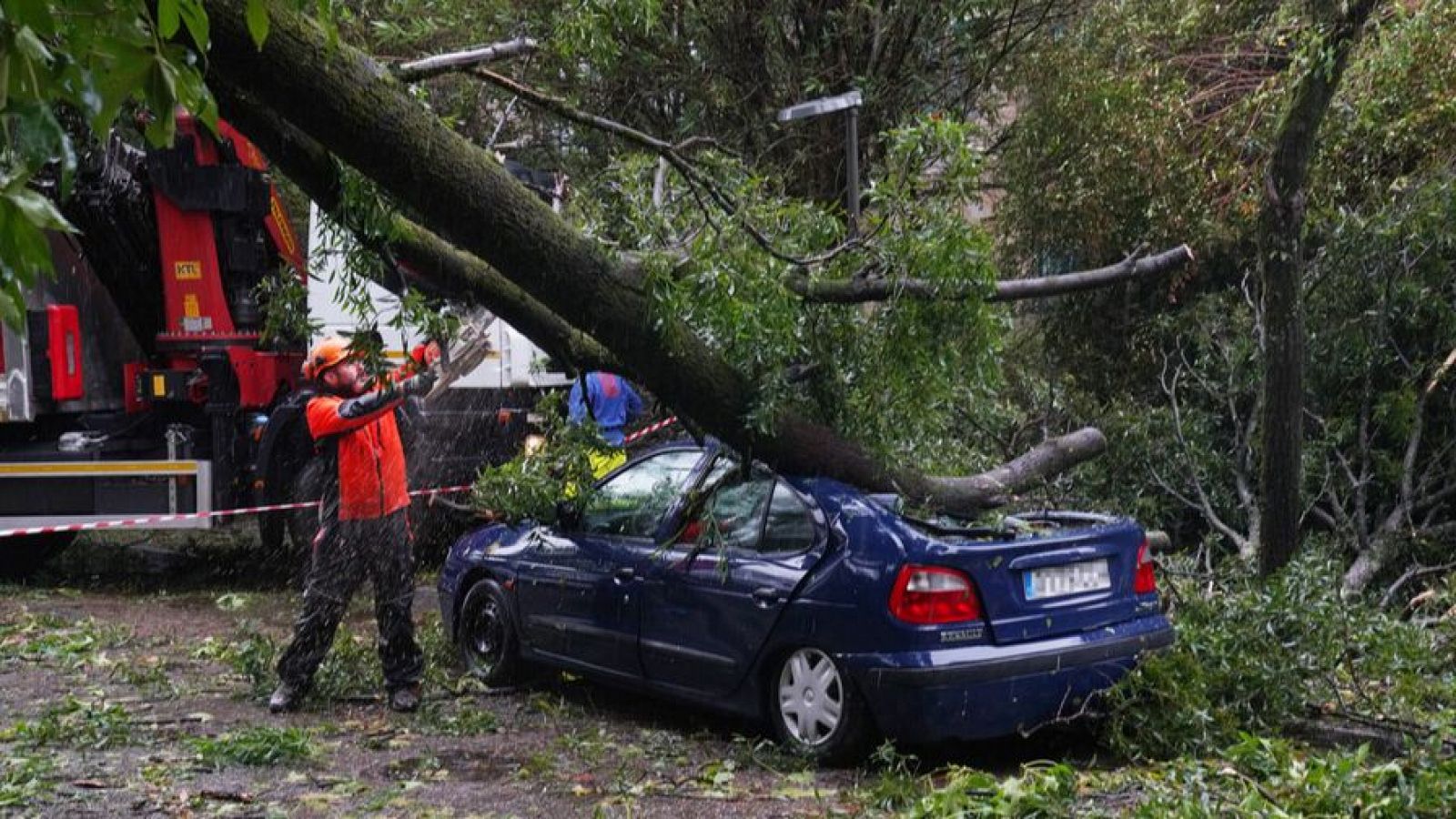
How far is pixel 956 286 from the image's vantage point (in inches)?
245

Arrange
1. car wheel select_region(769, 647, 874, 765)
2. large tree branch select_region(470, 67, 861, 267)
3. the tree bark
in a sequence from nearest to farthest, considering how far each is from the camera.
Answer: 1. car wheel select_region(769, 647, 874, 765)
2. large tree branch select_region(470, 67, 861, 267)
3. the tree bark

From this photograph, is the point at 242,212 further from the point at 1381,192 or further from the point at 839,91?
the point at 1381,192

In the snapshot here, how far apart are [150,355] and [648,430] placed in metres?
4.35

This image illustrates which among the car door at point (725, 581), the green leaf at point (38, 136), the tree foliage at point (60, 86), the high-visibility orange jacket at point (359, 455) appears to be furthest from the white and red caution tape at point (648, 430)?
the green leaf at point (38, 136)

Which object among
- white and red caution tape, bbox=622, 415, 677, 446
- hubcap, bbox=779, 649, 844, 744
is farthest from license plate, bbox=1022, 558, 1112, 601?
white and red caution tape, bbox=622, 415, 677, 446

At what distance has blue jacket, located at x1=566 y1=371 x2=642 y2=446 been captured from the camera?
353 inches

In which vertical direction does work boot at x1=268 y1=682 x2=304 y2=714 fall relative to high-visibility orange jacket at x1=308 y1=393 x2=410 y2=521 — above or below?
below

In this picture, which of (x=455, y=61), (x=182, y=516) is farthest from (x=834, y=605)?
(x=182, y=516)

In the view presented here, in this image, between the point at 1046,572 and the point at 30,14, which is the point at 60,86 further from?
the point at 1046,572

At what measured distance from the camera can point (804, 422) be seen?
6.52 meters

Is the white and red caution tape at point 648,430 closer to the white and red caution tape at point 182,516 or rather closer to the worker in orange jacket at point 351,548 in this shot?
the worker in orange jacket at point 351,548

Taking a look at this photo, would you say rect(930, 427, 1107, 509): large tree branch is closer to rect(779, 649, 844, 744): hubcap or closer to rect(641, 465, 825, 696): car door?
rect(641, 465, 825, 696): car door

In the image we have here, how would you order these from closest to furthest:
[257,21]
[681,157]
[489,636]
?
[257,21] → [681,157] → [489,636]

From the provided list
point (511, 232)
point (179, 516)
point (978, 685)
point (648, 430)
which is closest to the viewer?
point (511, 232)
